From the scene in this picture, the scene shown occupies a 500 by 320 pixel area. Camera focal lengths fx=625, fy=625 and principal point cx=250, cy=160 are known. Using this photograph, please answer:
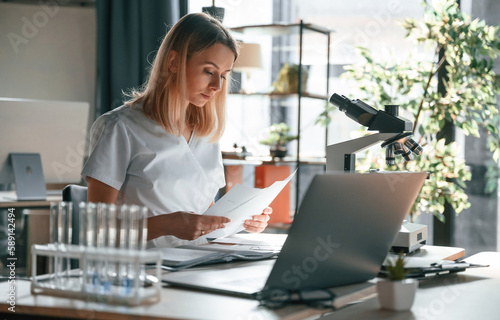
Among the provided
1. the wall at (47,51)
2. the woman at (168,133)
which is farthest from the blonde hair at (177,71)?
the wall at (47,51)

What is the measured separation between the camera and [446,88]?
3223 mm

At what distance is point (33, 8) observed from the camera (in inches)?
148

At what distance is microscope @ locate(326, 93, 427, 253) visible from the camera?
1.65 meters

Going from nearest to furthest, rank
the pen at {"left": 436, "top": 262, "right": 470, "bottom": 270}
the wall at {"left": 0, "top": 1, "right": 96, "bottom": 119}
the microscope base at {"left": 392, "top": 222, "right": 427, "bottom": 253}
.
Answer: the pen at {"left": 436, "top": 262, "right": 470, "bottom": 270} < the microscope base at {"left": 392, "top": 222, "right": 427, "bottom": 253} < the wall at {"left": 0, "top": 1, "right": 96, "bottom": 119}

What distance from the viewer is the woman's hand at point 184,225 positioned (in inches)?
60.4

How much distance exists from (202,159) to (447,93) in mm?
1805

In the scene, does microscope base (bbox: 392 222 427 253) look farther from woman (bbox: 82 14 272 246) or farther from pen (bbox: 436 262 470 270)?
woman (bbox: 82 14 272 246)

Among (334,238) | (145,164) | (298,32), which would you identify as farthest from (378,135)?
(298,32)

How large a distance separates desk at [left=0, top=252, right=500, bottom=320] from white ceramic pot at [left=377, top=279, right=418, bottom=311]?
0.05 ft

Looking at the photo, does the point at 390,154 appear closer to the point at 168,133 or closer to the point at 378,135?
the point at 378,135

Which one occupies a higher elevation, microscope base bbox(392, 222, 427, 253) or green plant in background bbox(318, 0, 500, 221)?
green plant in background bbox(318, 0, 500, 221)

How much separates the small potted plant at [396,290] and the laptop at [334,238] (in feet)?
0.29

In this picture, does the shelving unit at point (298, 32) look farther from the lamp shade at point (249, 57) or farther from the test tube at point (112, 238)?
the test tube at point (112, 238)

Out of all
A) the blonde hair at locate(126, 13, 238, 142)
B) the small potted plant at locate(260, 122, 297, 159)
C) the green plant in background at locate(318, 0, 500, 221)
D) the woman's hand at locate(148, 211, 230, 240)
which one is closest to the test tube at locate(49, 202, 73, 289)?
the woman's hand at locate(148, 211, 230, 240)
